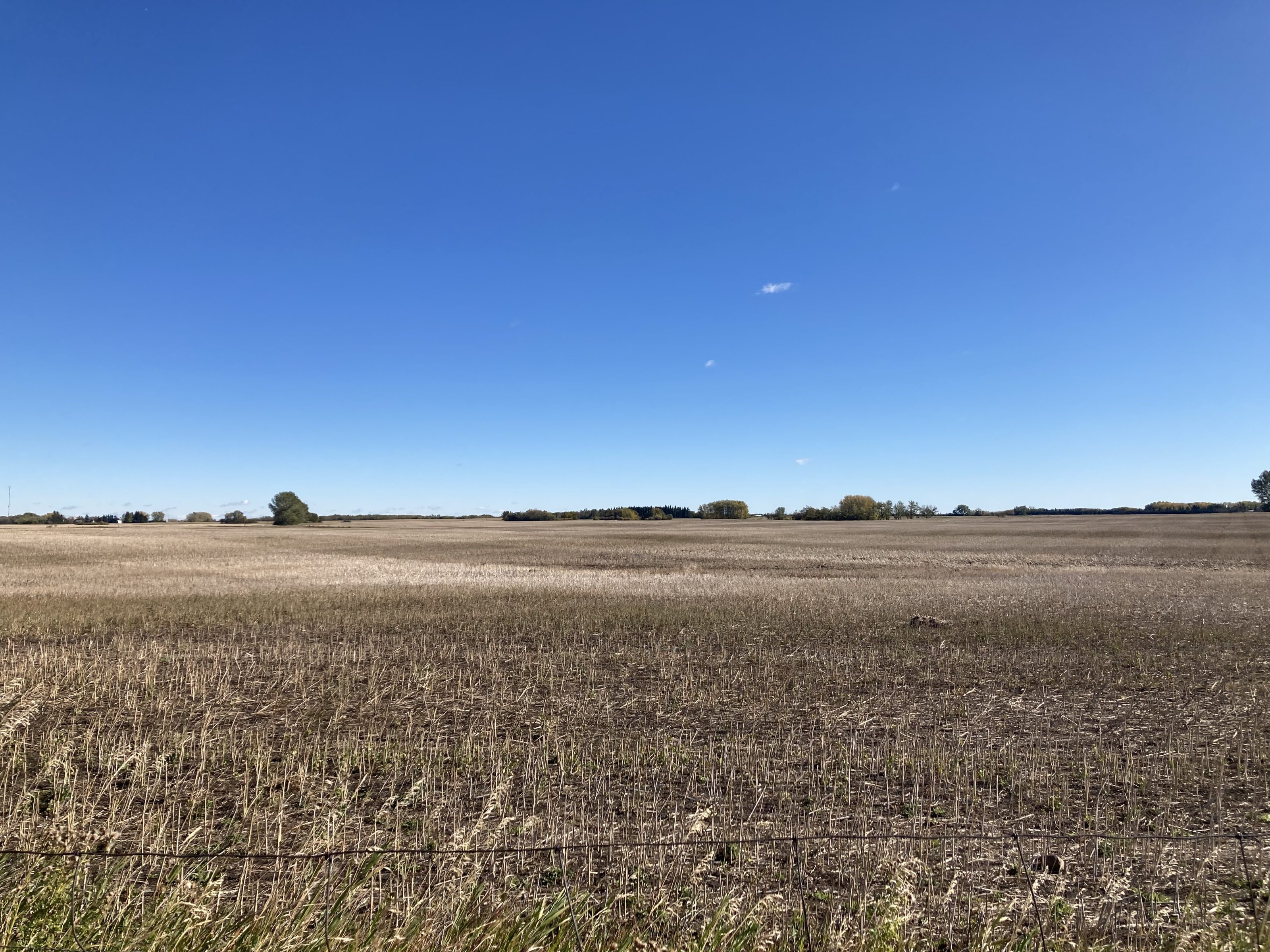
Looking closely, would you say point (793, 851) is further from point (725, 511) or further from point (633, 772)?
point (725, 511)

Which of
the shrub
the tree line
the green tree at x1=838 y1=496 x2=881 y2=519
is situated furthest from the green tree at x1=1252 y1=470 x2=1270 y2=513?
the shrub

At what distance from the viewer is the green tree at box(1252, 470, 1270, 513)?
541 ft

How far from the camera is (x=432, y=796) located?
8.85 m

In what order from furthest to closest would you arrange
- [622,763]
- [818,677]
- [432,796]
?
[818,677], [622,763], [432,796]

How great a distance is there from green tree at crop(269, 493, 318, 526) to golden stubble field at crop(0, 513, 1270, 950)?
375ft

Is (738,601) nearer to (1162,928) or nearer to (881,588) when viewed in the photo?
(881,588)

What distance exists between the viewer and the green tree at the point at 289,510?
134 meters

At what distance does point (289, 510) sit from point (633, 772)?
5506 inches

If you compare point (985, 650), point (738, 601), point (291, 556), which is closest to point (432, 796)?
point (985, 650)

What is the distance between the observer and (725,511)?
174 meters

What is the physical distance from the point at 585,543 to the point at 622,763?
6402 cm

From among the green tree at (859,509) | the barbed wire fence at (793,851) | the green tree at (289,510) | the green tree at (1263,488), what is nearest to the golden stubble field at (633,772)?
the barbed wire fence at (793,851)

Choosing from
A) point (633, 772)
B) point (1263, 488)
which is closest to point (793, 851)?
point (633, 772)

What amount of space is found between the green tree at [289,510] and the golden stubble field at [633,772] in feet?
375
